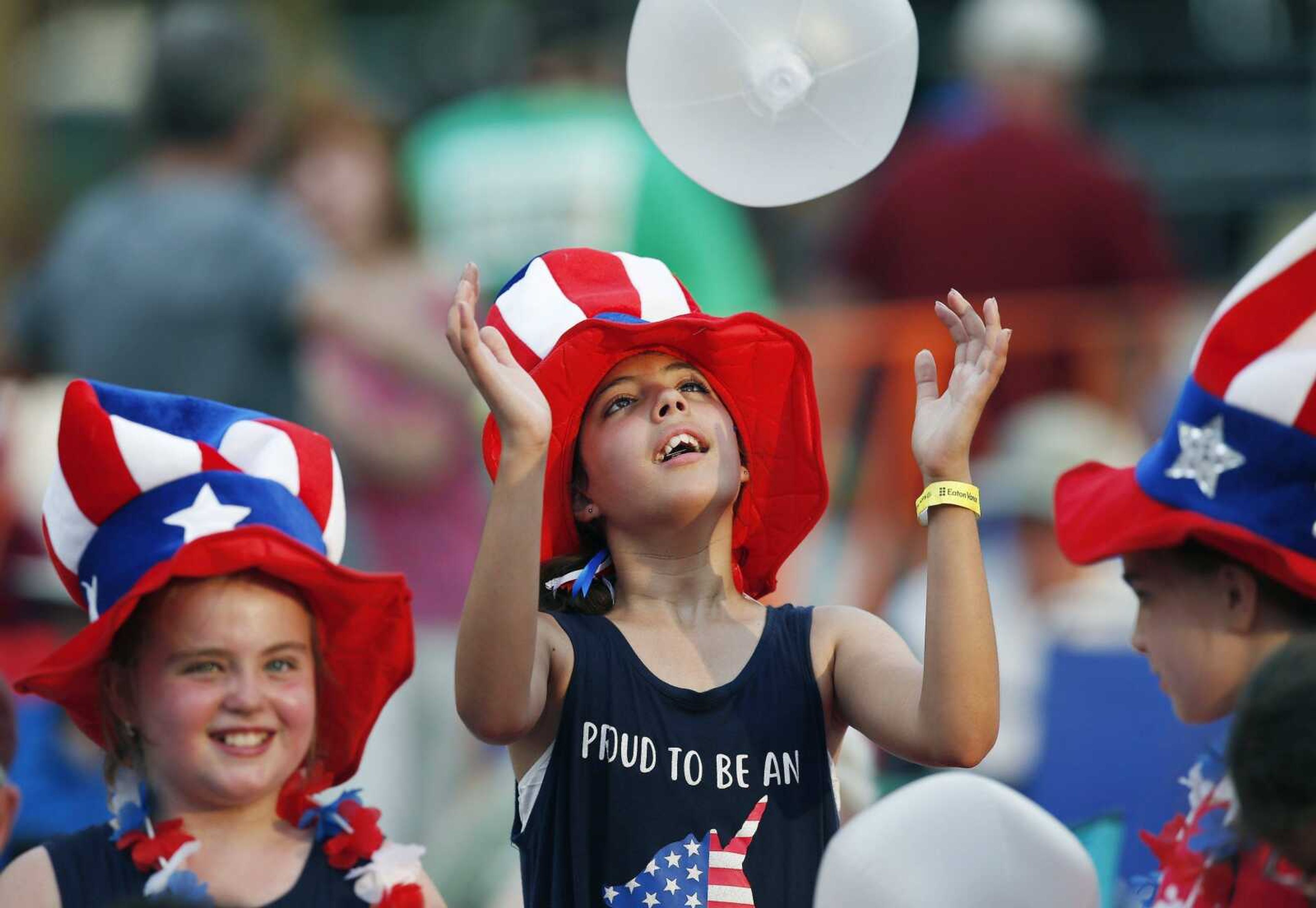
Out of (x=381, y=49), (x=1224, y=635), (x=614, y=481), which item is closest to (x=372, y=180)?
(x=614, y=481)

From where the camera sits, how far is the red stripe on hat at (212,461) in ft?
12.0

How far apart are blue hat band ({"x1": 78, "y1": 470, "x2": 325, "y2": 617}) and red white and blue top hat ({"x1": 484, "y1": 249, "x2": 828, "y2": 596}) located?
14.2 inches

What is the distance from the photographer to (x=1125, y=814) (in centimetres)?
489

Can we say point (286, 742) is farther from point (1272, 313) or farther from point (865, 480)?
point (865, 480)

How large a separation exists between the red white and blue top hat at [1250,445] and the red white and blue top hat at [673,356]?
509 mm

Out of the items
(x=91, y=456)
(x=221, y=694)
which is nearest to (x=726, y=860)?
(x=221, y=694)

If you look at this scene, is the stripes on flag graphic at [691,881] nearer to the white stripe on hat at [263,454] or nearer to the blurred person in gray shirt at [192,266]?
the white stripe on hat at [263,454]

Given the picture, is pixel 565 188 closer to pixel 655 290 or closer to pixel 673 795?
A: pixel 655 290

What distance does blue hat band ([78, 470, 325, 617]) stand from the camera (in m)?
3.55

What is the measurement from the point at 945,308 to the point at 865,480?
416cm

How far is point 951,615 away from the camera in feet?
10.8

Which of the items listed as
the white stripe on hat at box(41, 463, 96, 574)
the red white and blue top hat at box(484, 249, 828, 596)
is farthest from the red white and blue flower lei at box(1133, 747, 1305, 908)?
the white stripe on hat at box(41, 463, 96, 574)

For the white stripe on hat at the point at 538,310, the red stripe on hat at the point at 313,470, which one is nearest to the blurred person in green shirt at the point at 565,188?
the white stripe on hat at the point at 538,310

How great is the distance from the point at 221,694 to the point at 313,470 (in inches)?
16.3
